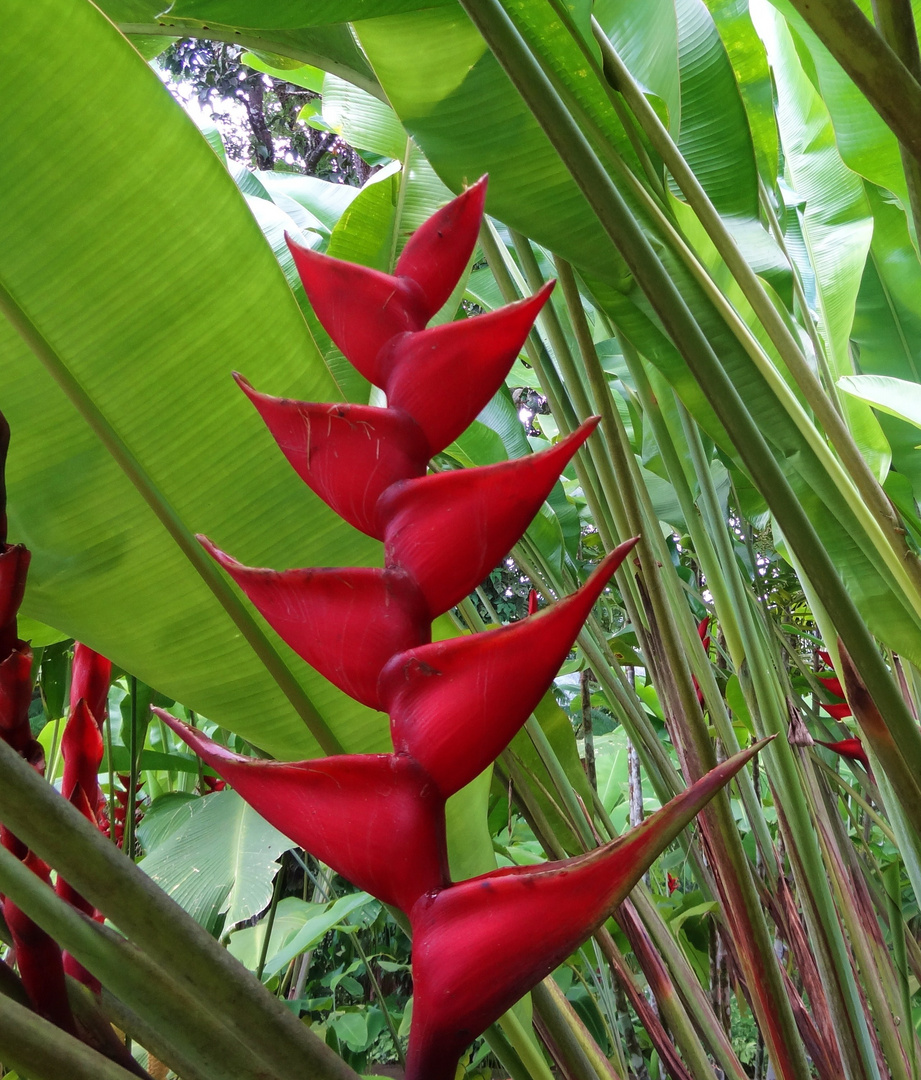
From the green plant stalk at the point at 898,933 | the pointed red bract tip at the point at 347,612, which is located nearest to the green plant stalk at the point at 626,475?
the green plant stalk at the point at 898,933

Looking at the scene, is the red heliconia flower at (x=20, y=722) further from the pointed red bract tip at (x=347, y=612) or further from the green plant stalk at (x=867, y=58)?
the green plant stalk at (x=867, y=58)

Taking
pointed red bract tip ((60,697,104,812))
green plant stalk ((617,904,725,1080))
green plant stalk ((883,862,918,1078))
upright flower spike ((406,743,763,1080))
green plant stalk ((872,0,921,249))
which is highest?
green plant stalk ((872,0,921,249))

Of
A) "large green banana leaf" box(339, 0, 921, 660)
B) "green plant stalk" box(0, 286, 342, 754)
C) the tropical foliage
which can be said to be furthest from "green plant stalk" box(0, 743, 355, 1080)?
"large green banana leaf" box(339, 0, 921, 660)

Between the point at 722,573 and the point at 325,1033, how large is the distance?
0.84 m

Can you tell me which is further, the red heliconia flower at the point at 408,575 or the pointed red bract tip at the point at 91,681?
the pointed red bract tip at the point at 91,681

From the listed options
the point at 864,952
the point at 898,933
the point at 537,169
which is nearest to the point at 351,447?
the point at 537,169

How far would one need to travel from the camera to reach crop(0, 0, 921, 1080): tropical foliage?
10.6 inches

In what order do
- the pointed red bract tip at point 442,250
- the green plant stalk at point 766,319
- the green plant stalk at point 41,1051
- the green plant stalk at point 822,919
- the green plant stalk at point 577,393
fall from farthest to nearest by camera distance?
the green plant stalk at point 577,393
the green plant stalk at point 822,919
the green plant stalk at point 766,319
the pointed red bract tip at point 442,250
the green plant stalk at point 41,1051

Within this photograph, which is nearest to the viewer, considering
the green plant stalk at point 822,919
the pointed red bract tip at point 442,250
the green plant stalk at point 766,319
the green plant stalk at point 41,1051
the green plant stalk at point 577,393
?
the green plant stalk at point 41,1051

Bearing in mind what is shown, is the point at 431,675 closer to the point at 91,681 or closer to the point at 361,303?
the point at 361,303

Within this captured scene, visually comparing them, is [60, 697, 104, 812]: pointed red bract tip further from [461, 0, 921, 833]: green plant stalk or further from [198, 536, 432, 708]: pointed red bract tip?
[461, 0, 921, 833]: green plant stalk

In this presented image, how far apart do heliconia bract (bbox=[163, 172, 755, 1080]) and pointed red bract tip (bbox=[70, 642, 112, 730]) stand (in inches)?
6.3

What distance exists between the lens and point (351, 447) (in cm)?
22

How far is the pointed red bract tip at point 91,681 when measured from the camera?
13.8 inches
